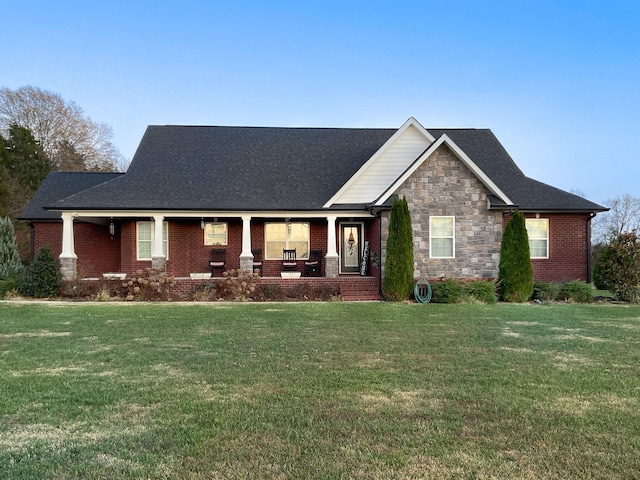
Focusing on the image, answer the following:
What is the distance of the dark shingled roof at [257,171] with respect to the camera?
1719 centimetres

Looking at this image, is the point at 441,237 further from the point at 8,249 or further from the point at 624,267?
the point at 8,249

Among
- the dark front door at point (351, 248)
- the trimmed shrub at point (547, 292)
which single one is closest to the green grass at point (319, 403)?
the trimmed shrub at point (547, 292)

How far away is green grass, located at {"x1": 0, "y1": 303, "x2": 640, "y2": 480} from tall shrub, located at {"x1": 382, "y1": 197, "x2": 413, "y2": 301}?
5.91 meters

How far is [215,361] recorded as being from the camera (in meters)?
6.39

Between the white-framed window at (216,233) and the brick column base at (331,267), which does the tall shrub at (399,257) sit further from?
the white-framed window at (216,233)

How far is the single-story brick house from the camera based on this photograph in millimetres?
16219

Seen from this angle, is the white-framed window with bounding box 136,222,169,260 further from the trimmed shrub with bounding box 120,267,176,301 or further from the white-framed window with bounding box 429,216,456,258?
the white-framed window with bounding box 429,216,456,258

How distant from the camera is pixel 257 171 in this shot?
1925 cm

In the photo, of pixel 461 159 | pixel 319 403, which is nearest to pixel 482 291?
pixel 461 159

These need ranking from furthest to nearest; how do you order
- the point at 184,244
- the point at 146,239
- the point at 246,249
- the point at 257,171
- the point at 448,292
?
the point at 257,171, the point at 184,244, the point at 146,239, the point at 246,249, the point at 448,292

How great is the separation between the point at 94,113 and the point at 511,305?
40.0 m

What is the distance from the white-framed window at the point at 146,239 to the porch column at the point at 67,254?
2464 millimetres

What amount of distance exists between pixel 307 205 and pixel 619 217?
4465 centimetres

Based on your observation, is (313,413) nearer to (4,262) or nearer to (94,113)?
(4,262)
